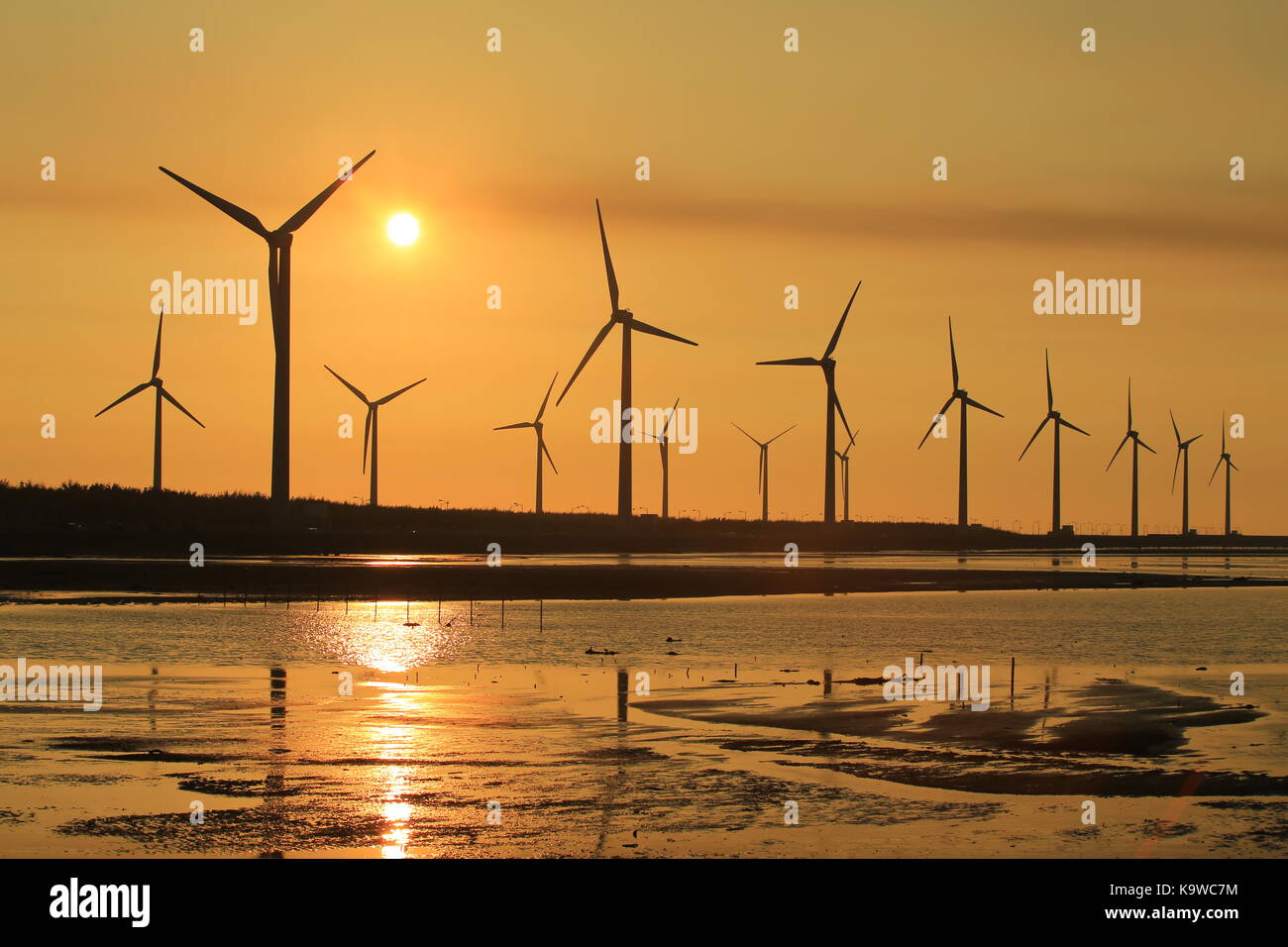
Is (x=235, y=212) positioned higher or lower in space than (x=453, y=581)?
higher

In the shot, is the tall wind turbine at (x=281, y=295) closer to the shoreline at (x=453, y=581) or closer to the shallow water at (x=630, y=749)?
the shoreline at (x=453, y=581)

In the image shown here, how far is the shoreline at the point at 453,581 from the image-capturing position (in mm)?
72750

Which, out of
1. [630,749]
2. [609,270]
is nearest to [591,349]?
[609,270]

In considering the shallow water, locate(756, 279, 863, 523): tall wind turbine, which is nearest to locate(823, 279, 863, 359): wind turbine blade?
locate(756, 279, 863, 523): tall wind turbine

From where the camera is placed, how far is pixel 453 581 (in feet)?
267

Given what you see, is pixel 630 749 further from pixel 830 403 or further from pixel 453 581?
pixel 830 403

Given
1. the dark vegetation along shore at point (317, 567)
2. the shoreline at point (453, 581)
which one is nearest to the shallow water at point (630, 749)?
the shoreline at point (453, 581)

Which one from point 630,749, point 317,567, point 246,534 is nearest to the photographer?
point 630,749

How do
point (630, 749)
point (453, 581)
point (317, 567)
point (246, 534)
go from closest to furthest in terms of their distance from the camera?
point (630, 749) → point (453, 581) → point (317, 567) → point (246, 534)
